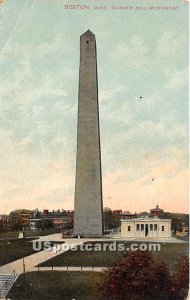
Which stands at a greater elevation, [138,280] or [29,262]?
[29,262]

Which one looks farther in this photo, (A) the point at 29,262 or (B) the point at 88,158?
(B) the point at 88,158

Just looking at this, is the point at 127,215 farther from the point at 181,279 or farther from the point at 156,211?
the point at 181,279

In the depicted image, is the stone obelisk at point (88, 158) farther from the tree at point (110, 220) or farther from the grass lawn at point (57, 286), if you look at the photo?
the grass lawn at point (57, 286)

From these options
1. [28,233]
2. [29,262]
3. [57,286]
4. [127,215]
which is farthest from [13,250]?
[127,215]

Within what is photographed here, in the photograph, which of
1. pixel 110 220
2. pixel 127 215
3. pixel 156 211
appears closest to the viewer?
pixel 156 211

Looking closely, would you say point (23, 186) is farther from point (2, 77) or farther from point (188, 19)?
point (188, 19)

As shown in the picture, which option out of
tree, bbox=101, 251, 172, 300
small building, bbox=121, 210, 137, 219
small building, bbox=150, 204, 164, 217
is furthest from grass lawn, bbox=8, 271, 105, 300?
small building, bbox=150, 204, 164, 217
